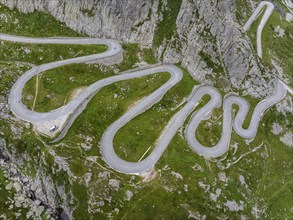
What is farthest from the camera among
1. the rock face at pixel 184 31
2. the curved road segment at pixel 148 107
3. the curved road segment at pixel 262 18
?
the curved road segment at pixel 262 18

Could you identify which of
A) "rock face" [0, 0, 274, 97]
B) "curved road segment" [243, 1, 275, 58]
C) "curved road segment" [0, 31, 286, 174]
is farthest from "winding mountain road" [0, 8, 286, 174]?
"curved road segment" [243, 1, 275, 58]

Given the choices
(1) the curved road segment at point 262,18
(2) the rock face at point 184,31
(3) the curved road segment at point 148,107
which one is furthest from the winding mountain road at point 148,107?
(1) the curved road segment at point 262,18

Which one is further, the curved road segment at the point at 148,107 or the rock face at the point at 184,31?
the rock face at the point at 184,31

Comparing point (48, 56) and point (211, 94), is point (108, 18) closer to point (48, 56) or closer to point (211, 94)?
point (48, 56)

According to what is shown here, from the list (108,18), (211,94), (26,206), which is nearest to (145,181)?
(26,206)

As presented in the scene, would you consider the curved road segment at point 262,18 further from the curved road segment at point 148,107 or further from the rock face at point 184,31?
the curved road segment at point 148,107

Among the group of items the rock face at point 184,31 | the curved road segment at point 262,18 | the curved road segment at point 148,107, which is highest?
the curved road segment at point 262,18

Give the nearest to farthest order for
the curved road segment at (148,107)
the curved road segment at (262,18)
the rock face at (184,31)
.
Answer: the curved road segment at (148,107) → the rock face at (184,31) → the curved road segment at (262,18)
